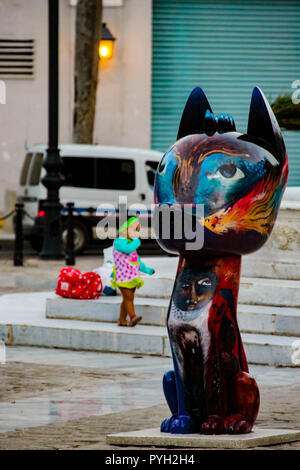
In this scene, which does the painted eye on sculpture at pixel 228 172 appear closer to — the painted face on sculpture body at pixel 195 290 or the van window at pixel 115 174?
the painted face on sculpture body at pixel 195 290

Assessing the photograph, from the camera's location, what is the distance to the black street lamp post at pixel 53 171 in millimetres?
18922

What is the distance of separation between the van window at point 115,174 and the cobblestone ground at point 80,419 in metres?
→ 11.9

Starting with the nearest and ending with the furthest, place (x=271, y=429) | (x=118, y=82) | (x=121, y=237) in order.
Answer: (x=271, y=429) < (x=121, y=237) < (x=118, y=82)

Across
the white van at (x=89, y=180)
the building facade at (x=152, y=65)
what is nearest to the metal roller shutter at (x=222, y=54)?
the building facade at (x=152, y=65)

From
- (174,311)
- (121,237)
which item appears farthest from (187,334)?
(121,237)

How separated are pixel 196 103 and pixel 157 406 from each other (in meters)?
2.30

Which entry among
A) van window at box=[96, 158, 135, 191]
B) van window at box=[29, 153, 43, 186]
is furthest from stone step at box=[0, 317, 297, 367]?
van window at box=[96, 158, 135, 191]

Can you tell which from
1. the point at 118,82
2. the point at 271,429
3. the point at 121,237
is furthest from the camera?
the point at 118,82

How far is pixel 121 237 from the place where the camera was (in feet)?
35.2

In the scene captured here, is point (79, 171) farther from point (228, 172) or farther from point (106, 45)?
point (228, 172)

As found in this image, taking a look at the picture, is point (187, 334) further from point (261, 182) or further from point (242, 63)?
point (242, 63)

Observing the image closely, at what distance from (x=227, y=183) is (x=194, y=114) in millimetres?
569

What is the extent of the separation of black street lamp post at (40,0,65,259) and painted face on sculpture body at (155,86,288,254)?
12.5 m

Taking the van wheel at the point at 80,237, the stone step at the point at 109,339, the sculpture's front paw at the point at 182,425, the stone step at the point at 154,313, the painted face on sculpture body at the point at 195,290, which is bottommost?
the van wheel at the point at 80,237
